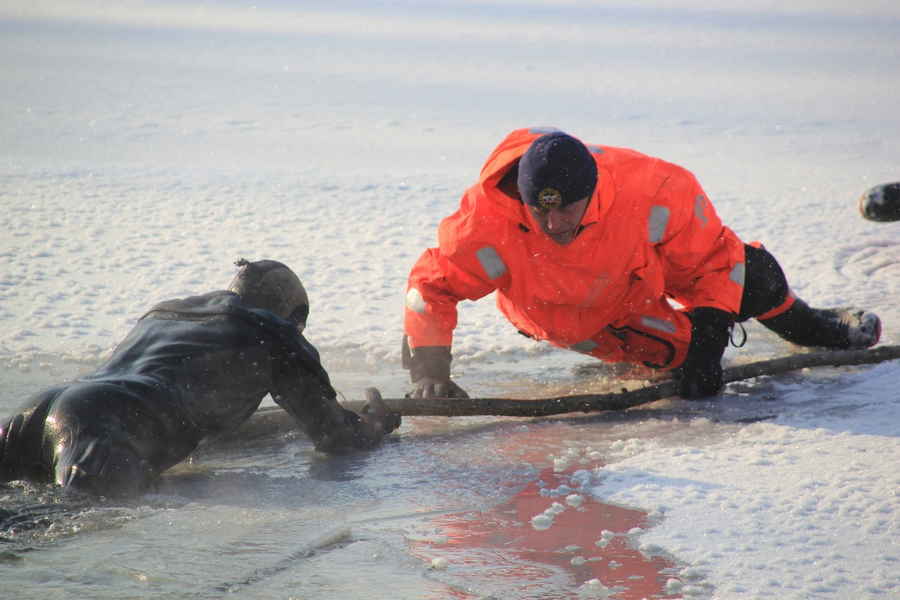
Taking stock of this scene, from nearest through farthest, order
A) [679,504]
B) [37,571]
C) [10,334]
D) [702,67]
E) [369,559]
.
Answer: [37,571] < [369,559] < [679,504] < [10,334] < [702,67]

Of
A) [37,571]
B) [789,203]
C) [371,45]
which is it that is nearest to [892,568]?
[37,571]

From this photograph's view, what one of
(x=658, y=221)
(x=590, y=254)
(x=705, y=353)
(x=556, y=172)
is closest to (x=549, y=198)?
(x=556, y=172)

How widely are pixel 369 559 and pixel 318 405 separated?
880 millimetres

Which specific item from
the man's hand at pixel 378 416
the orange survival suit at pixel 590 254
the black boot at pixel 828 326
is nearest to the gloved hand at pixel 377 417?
the man's hand at pixel 378 416

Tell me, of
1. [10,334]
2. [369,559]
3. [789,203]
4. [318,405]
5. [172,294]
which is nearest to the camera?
[369,559]

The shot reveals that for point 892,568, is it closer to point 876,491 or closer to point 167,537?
point 876,491

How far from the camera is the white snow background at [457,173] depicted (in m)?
3.37

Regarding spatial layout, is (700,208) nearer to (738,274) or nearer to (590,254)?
(738,274)

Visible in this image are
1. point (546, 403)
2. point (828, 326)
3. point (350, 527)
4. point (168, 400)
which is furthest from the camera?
point (828, 326)

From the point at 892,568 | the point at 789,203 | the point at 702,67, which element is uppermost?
the point at 702,67

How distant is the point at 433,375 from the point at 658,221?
0.93 metres

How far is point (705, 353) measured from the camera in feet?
13.8

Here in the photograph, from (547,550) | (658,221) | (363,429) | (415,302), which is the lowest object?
(547,550)

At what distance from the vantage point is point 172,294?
550 cm
